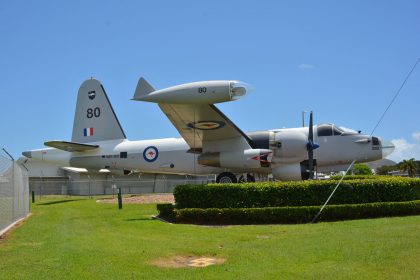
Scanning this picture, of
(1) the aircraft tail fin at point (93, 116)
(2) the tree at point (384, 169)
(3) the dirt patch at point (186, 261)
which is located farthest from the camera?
(2) the tree at point (384, 169)

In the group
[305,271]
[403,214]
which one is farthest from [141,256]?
[403,214]

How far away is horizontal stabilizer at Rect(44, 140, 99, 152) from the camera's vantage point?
29.4m

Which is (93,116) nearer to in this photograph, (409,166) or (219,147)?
(219,147)

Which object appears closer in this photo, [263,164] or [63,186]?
[263,164]

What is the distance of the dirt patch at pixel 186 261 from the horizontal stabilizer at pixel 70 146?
21.8 m

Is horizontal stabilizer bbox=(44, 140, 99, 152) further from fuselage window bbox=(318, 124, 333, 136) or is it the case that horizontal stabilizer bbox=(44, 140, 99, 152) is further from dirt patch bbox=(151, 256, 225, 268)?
dirt patch bbox=(151, 256, 225, 268)

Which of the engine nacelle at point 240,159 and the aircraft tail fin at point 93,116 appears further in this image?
the aircraft tail fin at point 93,116

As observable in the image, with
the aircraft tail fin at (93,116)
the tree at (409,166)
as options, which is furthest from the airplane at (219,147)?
the tree at (409,166)

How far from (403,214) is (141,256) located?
10307mm

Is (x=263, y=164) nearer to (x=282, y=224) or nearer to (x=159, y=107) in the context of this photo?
(x=159, y=107)

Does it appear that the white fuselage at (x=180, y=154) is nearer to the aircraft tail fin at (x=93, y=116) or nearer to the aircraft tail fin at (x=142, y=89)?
the aircraft tail fin at (x=93, y=116)

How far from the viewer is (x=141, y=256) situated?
9.41m

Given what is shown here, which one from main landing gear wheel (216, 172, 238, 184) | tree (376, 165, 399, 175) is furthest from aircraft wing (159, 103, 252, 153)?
tree (376, 165, 399, 175)

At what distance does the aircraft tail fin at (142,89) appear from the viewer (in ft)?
60.0
